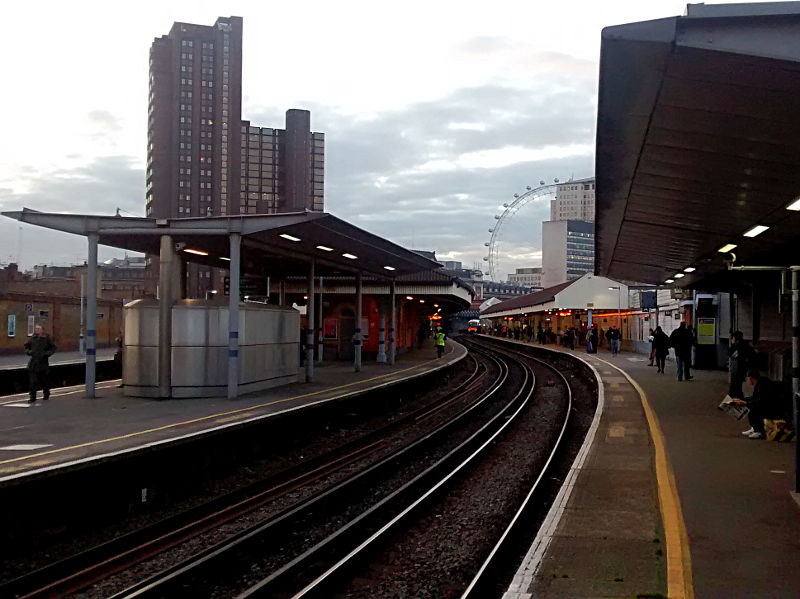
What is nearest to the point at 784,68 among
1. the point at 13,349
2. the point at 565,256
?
the point at 13,349

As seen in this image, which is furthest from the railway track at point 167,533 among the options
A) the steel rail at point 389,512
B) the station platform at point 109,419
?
the steel rail at point 389,512

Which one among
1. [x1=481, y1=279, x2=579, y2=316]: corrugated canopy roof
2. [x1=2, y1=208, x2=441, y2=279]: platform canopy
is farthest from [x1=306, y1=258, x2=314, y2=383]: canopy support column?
[x1=481, y1=279, x2=579, y2=316]: corrugated canopy roof

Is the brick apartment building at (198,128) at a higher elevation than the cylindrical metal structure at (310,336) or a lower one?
higher

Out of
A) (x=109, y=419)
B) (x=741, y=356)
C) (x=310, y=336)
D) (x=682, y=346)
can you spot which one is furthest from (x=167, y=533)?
(x=682, y=346)

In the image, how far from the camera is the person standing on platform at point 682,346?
22.2m

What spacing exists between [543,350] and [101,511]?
40.7m

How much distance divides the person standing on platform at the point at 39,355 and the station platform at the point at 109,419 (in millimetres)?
403

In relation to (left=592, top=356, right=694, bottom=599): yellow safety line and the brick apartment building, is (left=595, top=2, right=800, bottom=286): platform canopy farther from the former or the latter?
the brick apartment building

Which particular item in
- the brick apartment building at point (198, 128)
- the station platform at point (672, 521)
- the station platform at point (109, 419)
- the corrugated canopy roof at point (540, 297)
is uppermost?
the brick apartment building at point (198, 128)

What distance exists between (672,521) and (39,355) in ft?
39.2

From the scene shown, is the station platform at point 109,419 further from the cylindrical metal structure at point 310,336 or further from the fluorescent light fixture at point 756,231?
the fluorescent light fixture at point 756,231

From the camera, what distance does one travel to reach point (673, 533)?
6.69 metres

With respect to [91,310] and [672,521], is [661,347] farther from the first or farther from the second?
[672,521]

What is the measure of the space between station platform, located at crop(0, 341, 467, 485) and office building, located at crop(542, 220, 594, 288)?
117 m
